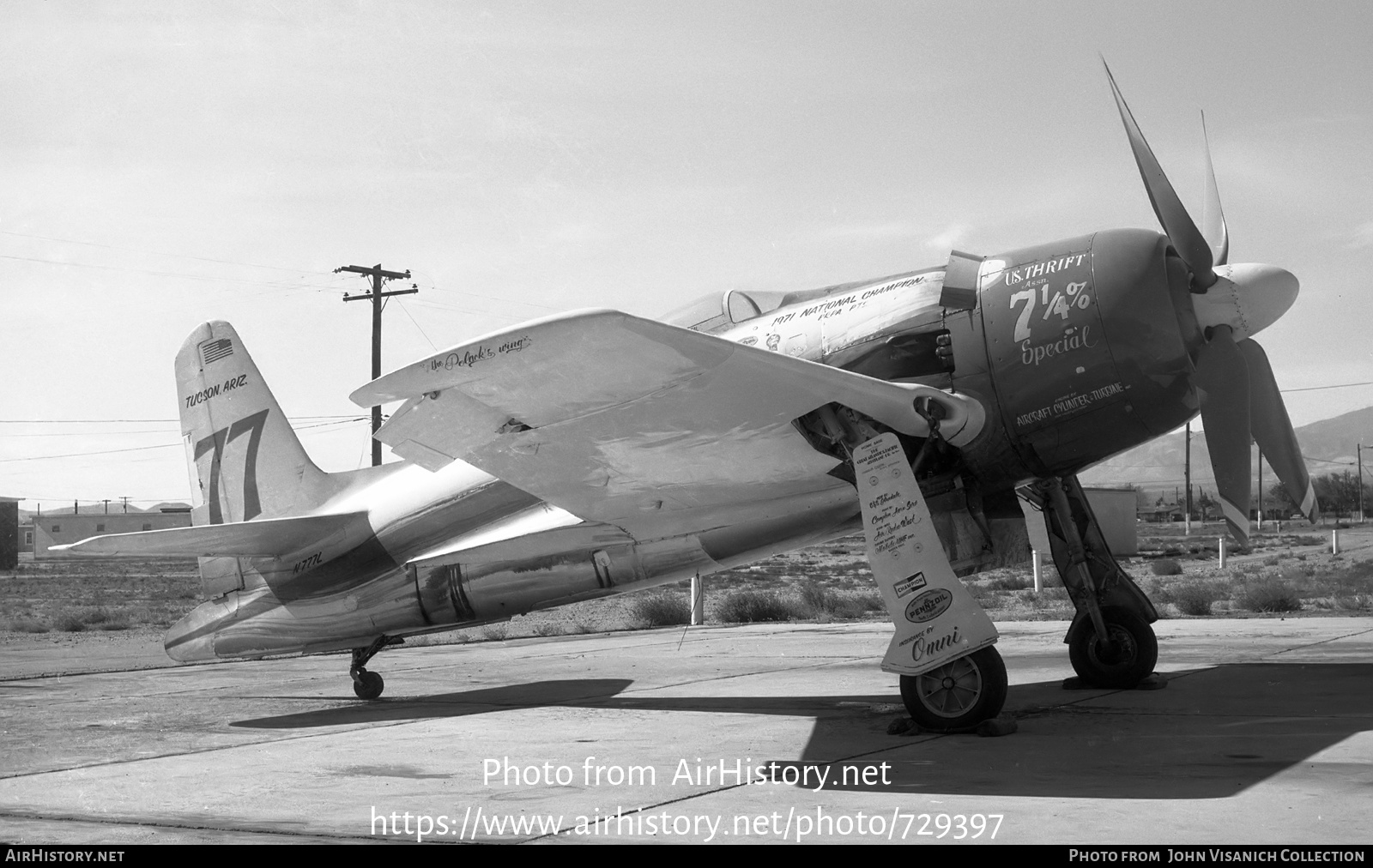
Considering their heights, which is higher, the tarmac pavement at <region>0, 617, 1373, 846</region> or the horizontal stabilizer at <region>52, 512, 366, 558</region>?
the horizontal stabilizer at <region>52, 512, 366, 558</region>

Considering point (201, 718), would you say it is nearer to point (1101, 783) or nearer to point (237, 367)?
point (237, 367)

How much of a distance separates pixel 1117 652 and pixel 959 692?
2.73 metres

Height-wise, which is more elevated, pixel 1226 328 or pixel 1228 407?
pixel 1226 328

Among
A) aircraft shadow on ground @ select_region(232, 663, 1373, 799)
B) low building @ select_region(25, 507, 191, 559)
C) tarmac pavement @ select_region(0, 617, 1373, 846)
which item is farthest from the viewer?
low building @ select_region(25, 507, 191, 559)

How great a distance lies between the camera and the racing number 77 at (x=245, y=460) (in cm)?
1234

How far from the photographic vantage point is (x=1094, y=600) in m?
9.67

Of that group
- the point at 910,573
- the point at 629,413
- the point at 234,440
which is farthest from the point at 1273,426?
the point at 234,440

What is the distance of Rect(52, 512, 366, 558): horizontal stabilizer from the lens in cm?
1011

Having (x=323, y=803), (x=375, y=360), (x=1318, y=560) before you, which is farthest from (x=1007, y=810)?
(x=1318, y=560)

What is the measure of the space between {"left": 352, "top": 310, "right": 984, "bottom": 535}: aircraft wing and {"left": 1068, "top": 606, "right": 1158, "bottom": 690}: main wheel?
8.17ft

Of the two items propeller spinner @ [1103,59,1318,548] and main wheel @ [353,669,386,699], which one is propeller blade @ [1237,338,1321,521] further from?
main wheel @ [353,669,386,699]

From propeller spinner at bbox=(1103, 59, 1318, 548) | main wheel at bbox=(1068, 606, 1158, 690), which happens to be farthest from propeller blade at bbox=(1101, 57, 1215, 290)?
main wheel at bbox=(1068, 606, 1158, 690)

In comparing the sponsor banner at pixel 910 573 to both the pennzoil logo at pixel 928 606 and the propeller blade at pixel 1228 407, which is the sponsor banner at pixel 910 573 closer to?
the pennzoil logo at pixel 928 606

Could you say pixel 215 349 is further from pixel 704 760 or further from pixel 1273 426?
pixel 1273 426
